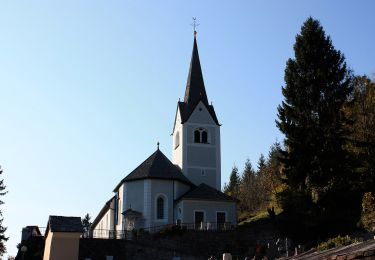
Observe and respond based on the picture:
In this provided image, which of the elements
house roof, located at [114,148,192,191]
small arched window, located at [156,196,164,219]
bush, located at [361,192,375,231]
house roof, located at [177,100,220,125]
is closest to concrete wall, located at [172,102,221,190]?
house roof, located at [177,100,220,125]

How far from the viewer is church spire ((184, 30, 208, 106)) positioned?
57719mm

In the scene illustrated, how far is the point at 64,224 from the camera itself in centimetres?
2803

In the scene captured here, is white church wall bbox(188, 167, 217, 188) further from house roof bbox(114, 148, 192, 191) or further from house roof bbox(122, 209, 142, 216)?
house roof bbox(122, 209, 142, 216)

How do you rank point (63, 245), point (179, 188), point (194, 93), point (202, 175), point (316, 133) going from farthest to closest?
1. point (194, 93)
2. point (202, 175)
3. point (179, 188)
4. point (316, 133)
5. point (63, 245)

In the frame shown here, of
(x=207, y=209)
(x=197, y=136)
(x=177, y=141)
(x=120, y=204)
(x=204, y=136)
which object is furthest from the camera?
(x=177, y=141)

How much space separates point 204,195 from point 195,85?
1546 cm

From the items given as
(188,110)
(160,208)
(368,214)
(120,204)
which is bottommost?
(368,214)

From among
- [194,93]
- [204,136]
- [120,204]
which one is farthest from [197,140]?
[120,204]

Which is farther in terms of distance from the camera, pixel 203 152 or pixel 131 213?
pixel 203 152

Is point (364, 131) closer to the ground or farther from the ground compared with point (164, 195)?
farther from the ground

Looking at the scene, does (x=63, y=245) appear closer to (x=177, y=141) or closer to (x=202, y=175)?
(x=202, y=175)

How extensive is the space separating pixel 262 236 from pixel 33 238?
16399 millimetres

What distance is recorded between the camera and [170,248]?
37969 mm

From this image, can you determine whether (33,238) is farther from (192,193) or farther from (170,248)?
(192,193)
